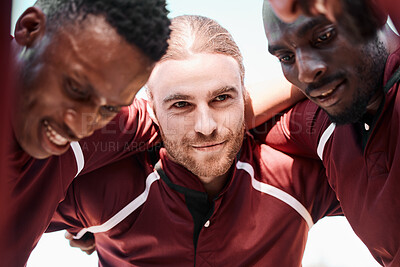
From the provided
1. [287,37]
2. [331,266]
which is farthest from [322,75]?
[331,266]

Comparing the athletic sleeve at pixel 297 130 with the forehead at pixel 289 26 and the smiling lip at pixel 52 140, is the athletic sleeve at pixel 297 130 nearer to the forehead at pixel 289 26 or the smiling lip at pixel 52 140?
the forehead at pixel 289 26

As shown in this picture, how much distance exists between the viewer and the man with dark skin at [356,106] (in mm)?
588

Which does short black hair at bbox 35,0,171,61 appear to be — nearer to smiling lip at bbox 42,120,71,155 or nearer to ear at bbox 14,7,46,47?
ear at bbox 14,7,46,47

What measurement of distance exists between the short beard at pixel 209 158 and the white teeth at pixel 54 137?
33 cm

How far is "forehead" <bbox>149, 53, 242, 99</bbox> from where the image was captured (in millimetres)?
777

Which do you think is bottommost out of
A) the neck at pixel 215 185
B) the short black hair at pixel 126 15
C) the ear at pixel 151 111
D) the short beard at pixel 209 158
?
the neck at pixel 215 185

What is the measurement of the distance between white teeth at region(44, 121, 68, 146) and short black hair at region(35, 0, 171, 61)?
0.11 meters

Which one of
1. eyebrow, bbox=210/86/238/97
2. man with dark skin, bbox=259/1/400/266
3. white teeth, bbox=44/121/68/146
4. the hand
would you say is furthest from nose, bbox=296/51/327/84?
the hand

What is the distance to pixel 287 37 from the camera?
0.60 m

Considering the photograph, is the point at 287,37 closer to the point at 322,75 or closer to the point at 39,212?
the point at 322,75

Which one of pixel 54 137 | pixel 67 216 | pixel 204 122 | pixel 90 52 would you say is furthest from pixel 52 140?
pixel 67 216

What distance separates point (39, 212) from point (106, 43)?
0.28 m

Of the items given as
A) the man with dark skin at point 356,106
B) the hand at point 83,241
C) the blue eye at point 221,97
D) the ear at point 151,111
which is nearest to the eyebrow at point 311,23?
the man with dark skin at point 356,106

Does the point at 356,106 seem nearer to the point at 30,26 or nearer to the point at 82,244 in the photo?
the point at 30,26
